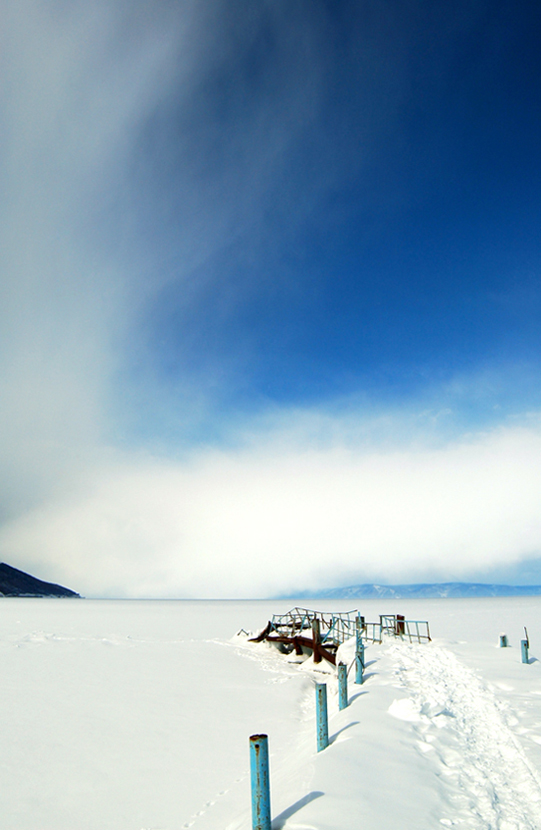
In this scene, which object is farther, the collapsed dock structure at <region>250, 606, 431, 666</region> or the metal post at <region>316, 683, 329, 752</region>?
the collapsed dock structure at <region>250, 606, 431, 666</region>

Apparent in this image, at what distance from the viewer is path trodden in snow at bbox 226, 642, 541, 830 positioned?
7.70 m

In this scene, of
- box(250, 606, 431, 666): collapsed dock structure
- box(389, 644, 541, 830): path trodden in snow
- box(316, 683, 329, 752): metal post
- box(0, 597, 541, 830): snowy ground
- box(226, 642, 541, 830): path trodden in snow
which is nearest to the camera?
box(226, 642, 541, 830): path trodden in snow

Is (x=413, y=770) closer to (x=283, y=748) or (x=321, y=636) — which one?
(x=283, y=748)

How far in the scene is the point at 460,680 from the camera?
18203mm

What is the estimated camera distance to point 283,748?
1475 centimetres

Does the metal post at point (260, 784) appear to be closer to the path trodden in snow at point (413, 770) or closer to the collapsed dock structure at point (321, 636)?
the path trodden in snow at point (413, 770)

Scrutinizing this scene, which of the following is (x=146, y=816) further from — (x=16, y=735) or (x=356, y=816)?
(x=16, y=735)

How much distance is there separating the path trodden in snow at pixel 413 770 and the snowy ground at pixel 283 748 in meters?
0.04

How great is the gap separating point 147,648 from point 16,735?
23.9m

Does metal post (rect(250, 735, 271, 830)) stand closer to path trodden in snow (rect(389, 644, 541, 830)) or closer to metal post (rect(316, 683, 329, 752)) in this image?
path trodden in snow (rect(389, 644, 541, 830))

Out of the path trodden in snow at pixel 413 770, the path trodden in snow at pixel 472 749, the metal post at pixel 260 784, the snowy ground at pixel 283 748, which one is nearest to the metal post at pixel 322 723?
the path trodden in snow at pixel 413 770

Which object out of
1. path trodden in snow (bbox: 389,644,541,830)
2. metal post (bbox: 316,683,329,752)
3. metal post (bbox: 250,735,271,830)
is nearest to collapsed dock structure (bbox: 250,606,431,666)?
path trodden in snow (bbox: 389,644,541,830)

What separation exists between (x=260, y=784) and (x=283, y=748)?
8105mm

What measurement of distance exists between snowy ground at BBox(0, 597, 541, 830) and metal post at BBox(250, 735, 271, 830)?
39cm
